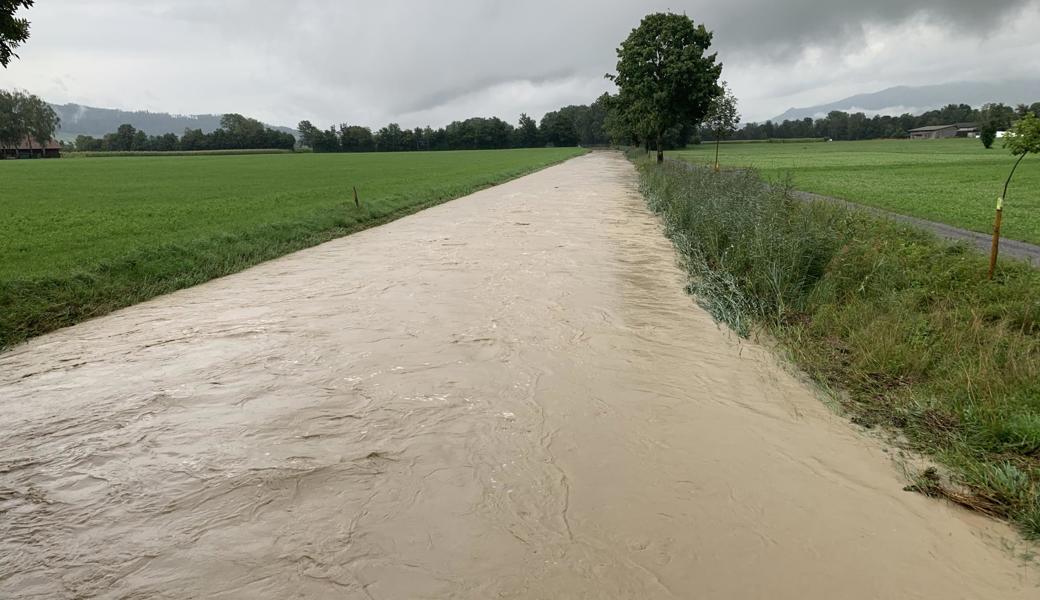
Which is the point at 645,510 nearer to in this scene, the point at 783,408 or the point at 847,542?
the point at 847,542

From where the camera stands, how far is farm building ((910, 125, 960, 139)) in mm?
114500

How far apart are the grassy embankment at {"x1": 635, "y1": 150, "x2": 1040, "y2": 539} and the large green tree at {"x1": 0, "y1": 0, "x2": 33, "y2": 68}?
10411 mm

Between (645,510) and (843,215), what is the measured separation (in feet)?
35.0

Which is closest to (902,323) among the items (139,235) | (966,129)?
(139,235)

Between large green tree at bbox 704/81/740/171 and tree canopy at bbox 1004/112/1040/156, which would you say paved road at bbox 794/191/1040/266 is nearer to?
tree canopy at bbox 1004/112/1040/156

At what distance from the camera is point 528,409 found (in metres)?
5.86

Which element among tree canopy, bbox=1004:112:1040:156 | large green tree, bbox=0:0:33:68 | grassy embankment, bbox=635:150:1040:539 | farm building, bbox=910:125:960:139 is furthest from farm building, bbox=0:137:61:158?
farm building, bbox=910:125:960:139

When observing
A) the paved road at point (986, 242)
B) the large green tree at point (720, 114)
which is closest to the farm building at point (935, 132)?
the large green tree at point (720, 114)

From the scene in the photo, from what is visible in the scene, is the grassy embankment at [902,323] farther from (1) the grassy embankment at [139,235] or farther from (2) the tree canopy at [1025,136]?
(1) the grassy embankment at [139,235]

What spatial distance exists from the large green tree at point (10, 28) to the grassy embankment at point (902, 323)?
10.4m

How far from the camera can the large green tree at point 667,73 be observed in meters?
39.9

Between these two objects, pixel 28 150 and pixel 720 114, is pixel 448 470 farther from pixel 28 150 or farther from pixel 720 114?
pixel 28 150

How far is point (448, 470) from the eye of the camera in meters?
4.74

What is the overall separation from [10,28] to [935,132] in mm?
148047
